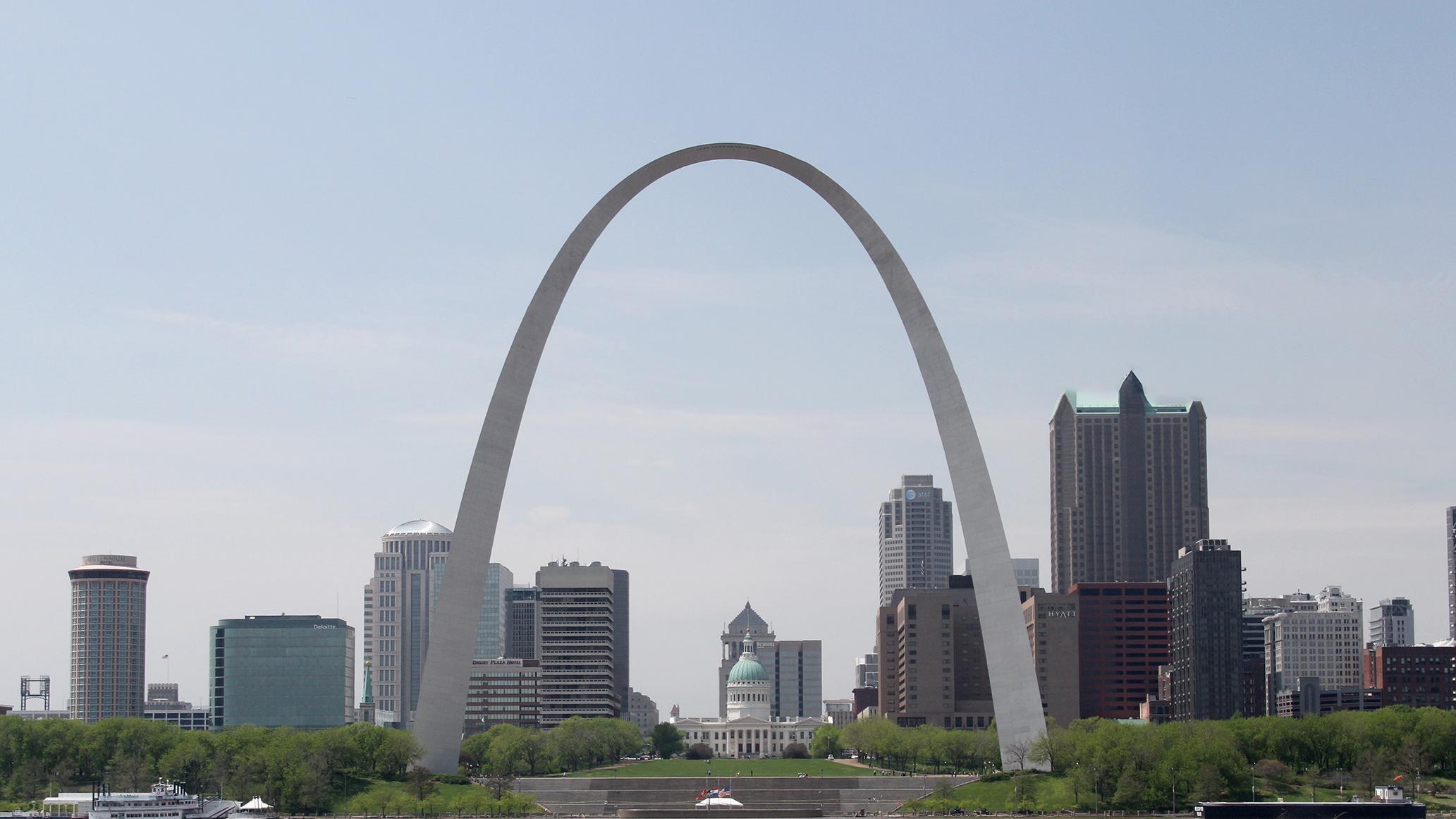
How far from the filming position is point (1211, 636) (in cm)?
14488

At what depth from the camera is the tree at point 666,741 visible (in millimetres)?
159750

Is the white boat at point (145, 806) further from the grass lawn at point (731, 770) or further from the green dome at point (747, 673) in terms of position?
the green dome at point (747, 673)

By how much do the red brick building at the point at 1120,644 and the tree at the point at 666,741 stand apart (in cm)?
3723

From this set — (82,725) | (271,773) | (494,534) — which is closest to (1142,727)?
(494,534)

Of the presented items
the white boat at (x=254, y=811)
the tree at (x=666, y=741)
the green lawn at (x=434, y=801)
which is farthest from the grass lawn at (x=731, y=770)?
the tree at (x=666, y=741)

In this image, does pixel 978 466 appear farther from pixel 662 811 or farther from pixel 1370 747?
pixel 1370 747

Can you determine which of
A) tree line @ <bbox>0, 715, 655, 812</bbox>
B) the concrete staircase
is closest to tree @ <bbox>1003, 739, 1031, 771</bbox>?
the concrete staircase

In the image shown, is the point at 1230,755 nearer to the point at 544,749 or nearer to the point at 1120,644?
the point at 544,749

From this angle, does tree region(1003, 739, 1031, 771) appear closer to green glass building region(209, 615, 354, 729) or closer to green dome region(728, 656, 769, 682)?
green dome region(728, 656, 769, 682)

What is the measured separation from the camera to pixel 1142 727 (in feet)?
282

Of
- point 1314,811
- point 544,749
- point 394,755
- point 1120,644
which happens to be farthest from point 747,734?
point 1314,811

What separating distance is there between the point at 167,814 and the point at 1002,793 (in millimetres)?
31658

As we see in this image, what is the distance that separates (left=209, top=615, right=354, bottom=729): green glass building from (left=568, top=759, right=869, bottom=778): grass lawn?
74589 mm

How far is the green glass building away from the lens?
189m
